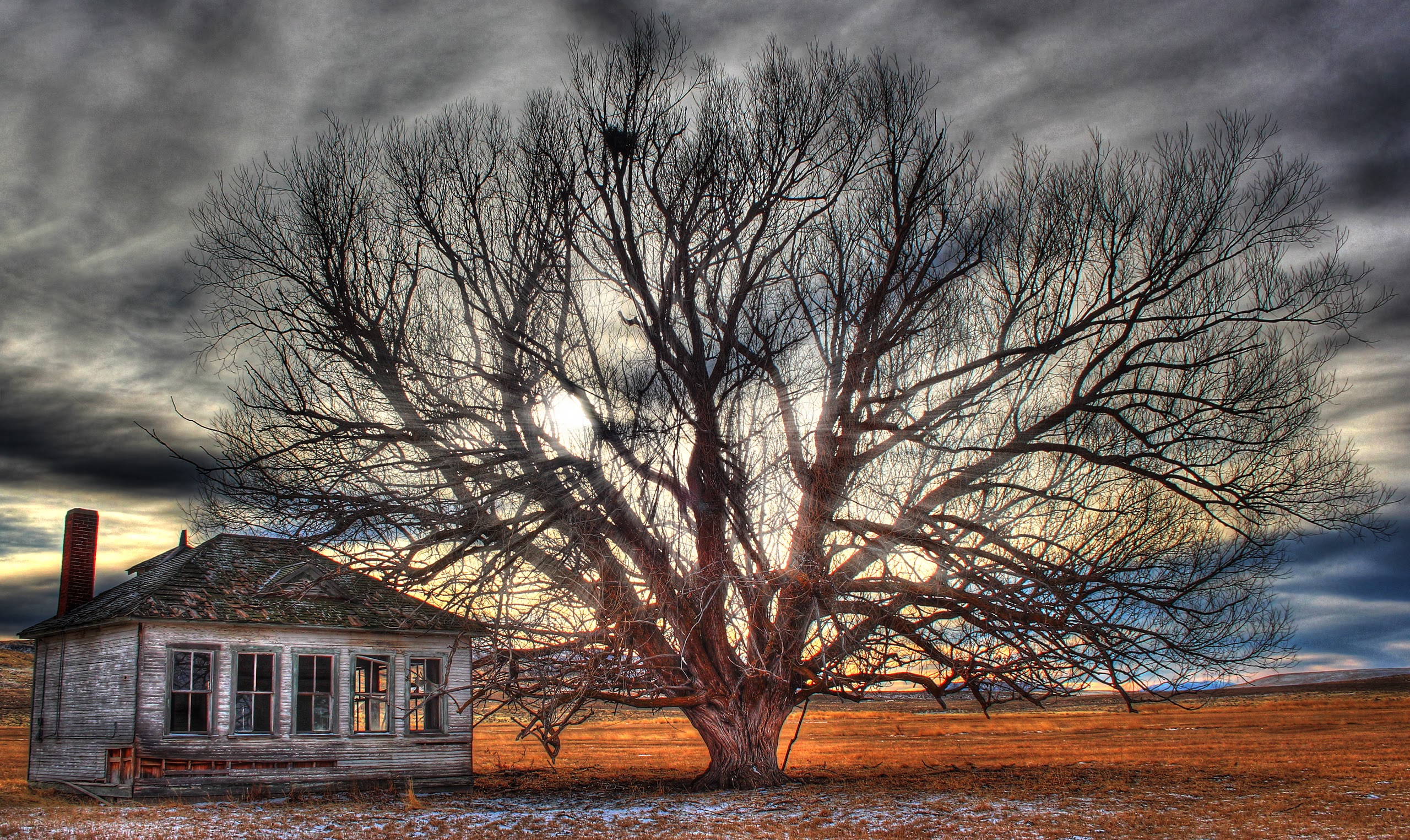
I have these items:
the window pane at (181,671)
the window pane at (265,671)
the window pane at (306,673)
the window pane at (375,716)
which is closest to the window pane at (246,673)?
the window pane at (265,671)

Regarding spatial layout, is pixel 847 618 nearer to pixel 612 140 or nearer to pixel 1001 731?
pixel 612 140

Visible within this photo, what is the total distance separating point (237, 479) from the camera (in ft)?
44.8

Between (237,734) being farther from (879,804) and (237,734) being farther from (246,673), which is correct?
(879,804)

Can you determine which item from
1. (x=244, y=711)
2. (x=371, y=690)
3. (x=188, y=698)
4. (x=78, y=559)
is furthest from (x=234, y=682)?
(x=78, y=559)

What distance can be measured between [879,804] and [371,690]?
11175 millimetres

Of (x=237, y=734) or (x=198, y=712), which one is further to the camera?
(x=237, y=734)

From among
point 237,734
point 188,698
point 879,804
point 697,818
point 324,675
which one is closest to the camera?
point 697,818

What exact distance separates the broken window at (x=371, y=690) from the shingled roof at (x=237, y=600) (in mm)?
911

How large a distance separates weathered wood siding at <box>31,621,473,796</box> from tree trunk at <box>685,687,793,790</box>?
467 cm

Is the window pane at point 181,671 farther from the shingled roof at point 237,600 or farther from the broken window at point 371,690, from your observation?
the broken window at point 371,690

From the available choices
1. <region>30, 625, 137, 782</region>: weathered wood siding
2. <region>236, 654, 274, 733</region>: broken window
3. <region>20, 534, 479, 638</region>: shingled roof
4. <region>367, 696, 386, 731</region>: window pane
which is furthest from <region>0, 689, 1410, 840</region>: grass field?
<region>20, 534, 479, 638</region>: shingled roof

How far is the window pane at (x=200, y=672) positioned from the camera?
18.1 m

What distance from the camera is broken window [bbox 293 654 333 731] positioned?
19.0 meters

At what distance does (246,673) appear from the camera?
19.9 metres
